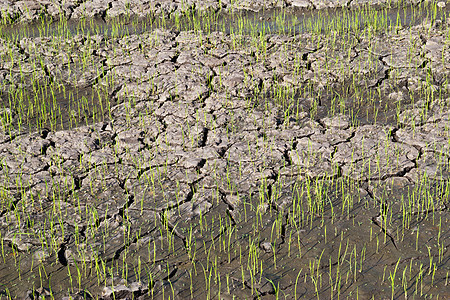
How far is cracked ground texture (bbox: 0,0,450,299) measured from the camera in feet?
10.5

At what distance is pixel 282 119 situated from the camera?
475 centimetres

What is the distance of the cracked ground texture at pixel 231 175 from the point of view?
3.20m

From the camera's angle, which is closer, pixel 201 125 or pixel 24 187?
pixel 24 187

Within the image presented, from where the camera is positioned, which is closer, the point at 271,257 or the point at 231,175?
the point at 271,257

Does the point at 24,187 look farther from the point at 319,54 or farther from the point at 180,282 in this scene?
the point at 319,54

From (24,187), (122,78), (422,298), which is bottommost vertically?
(422,298)

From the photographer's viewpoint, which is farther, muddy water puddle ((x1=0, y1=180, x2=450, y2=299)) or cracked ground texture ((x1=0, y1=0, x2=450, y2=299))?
cracked ground texture ((x1=0, y1=0, x2=450, y2=299))

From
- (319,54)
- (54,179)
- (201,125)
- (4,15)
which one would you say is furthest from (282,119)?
(4,15)

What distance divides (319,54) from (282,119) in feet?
3.95

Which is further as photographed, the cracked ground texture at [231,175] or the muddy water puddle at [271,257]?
the cracked ground texture at [231,175]

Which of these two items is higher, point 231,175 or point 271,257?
point 231,175

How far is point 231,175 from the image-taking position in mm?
4070

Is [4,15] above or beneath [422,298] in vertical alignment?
above

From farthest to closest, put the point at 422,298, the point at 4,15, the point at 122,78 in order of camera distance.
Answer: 1. the point at 4,15
2. the point at 122,78
3. the point at 422,298
